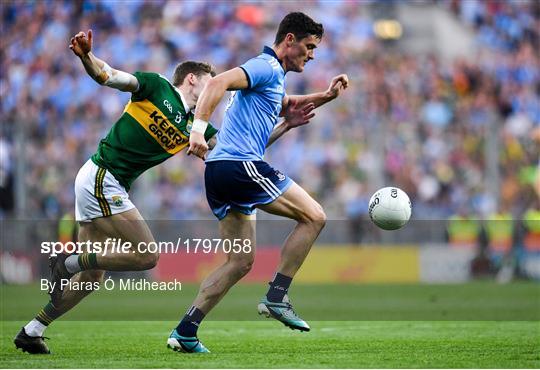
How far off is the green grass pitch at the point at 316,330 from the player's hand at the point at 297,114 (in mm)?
1902

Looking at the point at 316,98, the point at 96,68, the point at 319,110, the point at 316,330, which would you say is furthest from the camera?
the point at 319,110

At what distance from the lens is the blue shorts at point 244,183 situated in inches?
338

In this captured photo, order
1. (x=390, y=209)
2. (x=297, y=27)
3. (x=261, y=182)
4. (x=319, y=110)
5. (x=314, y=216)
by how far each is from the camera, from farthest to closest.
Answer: (x=319, y=110) < (x=390, y=209) < (x=297, y=27) < (x=314, y=216) < (x=261, y=182)

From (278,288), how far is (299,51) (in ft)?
6.15

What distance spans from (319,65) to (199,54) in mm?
2540

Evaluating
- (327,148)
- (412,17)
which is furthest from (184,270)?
(412,17)

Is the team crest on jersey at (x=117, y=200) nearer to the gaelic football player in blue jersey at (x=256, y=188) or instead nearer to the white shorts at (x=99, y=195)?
the white shorts at (x=99, y=195)

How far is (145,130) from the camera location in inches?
358

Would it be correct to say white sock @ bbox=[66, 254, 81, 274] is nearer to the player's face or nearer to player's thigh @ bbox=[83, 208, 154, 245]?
player's thigh @ bbox=[83, 208, 154, 245]

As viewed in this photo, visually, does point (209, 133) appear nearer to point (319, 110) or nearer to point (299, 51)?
point (299, 51)

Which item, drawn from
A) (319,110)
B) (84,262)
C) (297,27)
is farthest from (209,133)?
(319,110)

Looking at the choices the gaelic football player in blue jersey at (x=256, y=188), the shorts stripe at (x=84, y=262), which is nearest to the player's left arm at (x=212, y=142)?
the gaelic football player in blue jersey at (x=256, y=188)

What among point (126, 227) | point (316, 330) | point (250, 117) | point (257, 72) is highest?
point (257, 72)

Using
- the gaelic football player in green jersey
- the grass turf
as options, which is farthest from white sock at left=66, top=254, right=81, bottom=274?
the grass turf
